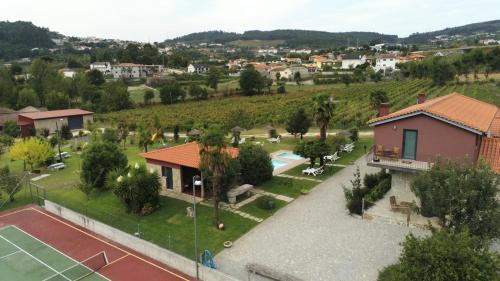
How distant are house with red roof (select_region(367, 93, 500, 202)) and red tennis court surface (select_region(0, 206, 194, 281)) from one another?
44.2 ft

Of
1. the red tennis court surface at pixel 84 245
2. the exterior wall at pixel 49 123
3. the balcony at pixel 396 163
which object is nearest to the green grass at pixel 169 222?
the red tennis court surface at pixel 84 245

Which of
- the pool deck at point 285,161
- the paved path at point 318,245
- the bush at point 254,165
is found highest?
the bush at point 254,165

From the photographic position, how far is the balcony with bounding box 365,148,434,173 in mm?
21781

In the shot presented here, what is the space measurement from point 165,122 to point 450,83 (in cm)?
6898

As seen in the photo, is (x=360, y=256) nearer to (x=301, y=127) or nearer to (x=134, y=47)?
(x=301, y=127)

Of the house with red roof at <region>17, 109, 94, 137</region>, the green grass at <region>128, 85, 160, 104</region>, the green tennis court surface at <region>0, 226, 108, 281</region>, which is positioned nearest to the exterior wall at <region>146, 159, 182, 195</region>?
the green tennis court surface at <region>0, 226, 108, 281</region>

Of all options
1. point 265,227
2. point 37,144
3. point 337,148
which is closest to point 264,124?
point 337,148

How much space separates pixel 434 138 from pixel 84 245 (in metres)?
20.5

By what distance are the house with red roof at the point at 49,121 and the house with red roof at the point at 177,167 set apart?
1282 inches

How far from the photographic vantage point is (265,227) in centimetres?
2166

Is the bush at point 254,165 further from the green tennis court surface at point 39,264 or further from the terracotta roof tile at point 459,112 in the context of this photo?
the green tennis court surface at point 39,264

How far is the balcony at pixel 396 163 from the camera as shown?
2178 cm

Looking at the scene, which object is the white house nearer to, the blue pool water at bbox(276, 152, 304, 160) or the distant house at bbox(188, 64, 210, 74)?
the distant house at bbox(188, 64, 210, 74)

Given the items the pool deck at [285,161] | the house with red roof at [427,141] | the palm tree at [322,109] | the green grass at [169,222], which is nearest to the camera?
the green grass at [169,222]
